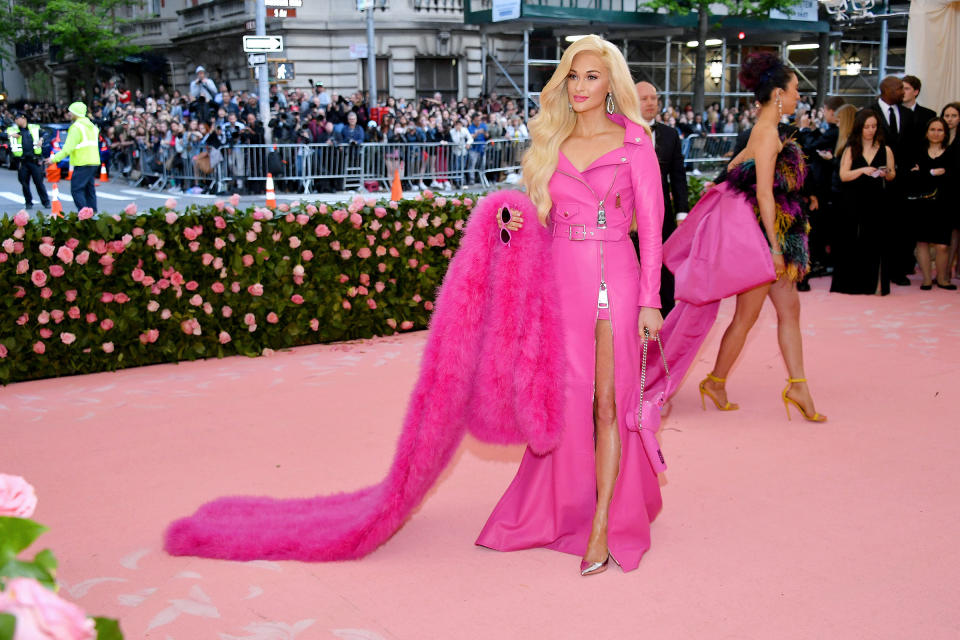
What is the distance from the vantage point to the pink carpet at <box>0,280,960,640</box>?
377 centimetres

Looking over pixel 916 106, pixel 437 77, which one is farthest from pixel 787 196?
pixel 437 77

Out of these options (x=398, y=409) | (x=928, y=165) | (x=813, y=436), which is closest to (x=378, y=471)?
(x=398, y=409)

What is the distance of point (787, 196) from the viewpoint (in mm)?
6207

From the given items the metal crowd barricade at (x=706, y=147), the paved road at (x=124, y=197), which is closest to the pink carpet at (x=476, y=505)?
the paved road at (x=124, y=197)

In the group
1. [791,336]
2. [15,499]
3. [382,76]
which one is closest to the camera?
[15,499]

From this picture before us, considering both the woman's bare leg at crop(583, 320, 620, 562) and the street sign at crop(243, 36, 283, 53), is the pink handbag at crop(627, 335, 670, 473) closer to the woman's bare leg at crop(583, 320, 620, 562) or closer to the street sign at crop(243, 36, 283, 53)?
the woman's bare leg at crop(583, 320, 620, 562)

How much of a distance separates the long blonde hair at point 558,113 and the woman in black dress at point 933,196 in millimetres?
7899

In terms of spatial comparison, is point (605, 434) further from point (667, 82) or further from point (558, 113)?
point (667, 82)

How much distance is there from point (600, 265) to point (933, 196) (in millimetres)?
8181

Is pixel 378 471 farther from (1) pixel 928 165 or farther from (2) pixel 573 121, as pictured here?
(1) pixel 928 165

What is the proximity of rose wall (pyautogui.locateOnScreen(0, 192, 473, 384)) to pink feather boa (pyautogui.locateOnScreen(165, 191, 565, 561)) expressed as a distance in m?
3.67

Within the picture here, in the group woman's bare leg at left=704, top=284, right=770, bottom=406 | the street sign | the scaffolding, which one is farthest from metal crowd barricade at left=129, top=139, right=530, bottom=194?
woman's bare leg at left=704, top=284, right=770, bottom=406

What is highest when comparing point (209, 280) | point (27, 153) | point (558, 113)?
point (558, 113)

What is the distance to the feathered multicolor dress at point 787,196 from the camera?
6156 millimetres
